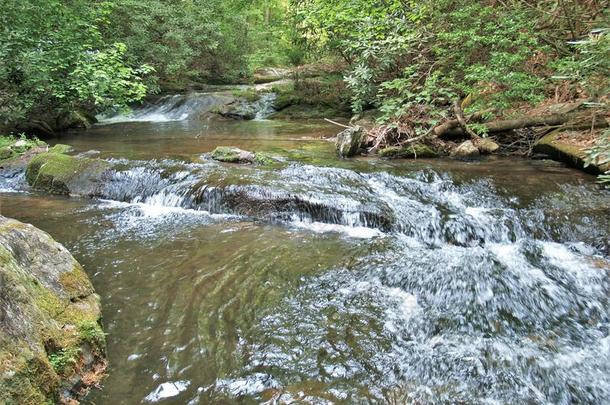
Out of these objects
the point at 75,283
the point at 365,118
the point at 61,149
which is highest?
the point at 365,118

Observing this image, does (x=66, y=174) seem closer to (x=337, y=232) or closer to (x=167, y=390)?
(x=337, y=232)

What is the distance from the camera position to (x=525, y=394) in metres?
2.88

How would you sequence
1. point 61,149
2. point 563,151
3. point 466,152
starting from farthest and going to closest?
point 61,149
point 466,152
point 563,151

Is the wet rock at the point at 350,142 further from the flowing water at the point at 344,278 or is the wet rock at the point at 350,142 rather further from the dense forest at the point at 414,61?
the flowing water at the point at 344,278

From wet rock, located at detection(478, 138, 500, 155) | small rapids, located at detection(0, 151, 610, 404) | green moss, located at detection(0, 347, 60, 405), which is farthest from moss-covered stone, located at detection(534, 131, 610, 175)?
green moss, located at detection(0, 347, 60, 405)

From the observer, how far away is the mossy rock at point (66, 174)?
781cm

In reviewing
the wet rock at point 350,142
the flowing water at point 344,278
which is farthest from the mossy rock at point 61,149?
the wet rock at point 350,142

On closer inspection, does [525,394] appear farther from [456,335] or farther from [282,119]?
[282,119]

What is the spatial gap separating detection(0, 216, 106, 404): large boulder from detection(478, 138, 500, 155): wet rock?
8.12 meters

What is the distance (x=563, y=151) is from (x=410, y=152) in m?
2.84

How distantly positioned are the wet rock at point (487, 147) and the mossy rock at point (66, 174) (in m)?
7.73

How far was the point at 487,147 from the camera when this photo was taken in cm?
913

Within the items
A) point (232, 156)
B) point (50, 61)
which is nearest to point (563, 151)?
point (232, 156)

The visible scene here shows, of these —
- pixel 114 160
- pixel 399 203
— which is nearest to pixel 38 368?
pixel 399 203
